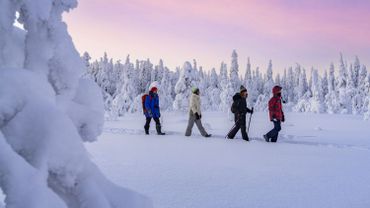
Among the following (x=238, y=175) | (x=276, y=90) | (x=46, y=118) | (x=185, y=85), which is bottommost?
(x=238, y=175)

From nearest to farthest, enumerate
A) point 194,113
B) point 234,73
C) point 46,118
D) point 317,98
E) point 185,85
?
point 46,118
point 194,113
point 185,85
point 234,73
point 317,98

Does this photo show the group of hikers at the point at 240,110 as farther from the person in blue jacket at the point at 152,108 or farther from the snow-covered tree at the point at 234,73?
the snow-covered tree at the point at 234,73

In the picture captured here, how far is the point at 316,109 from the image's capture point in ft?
229

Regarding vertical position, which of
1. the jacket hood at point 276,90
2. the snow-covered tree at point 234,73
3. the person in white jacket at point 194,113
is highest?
the snow-covered tree at point 234,73

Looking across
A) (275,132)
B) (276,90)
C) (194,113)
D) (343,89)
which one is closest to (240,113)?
(275,132)

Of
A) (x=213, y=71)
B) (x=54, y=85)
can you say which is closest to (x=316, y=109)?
(x=213, y=71)

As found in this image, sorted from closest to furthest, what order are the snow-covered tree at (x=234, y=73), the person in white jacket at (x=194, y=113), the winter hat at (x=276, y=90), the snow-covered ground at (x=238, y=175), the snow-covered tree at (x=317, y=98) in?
the snow-covered ground at (x=238, y=175) < the winter hat at (x=276, y=90) < the person in white jacket at (x=194, y=113) < the snow-covered tree at (x=234, y=73) < the snow-covered tree at (x=317, y=98)

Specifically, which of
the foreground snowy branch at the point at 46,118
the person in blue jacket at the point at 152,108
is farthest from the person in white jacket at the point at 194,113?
the foreground snowy branch at the point at 46,118

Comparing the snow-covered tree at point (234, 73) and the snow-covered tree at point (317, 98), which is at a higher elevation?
the snow-covered tree at point (234, 73)

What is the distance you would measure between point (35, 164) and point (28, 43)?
0.93m

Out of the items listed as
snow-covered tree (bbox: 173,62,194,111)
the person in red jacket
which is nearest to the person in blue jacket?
the person in red jacket

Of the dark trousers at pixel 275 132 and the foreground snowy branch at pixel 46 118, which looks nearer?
the foreground snowy branch at pixel 46 118

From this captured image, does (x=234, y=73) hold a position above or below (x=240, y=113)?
above

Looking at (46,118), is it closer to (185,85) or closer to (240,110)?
(240,110)
